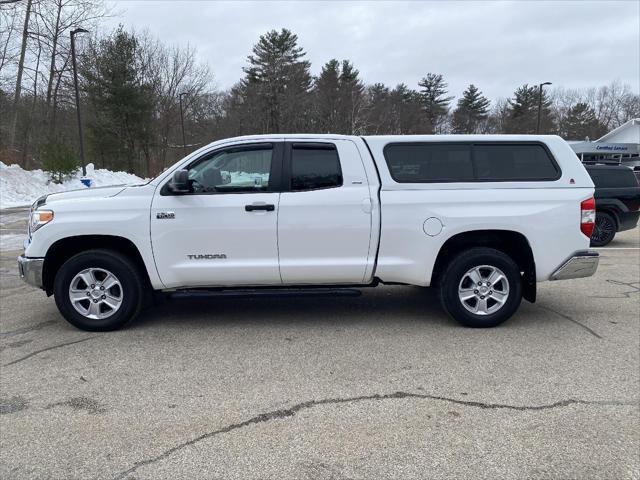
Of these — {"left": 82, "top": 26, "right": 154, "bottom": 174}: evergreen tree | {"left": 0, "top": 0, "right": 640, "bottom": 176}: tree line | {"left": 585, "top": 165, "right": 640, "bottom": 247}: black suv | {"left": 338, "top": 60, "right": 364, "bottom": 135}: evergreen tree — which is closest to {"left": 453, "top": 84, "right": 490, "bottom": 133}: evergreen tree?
{"left": 0, "top": 0, "right": 640, "bottom": 176}: tree line

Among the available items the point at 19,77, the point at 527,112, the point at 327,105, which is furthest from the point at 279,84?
the point at 527,112

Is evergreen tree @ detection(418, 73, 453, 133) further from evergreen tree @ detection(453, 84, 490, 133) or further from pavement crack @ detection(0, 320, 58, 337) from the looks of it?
pavement crack @ detection(0, 320, 58, 337)

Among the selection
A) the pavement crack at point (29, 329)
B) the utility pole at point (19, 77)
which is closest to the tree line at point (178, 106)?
the utility pole at point (19, 77)

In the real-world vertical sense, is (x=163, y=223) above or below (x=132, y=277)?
above

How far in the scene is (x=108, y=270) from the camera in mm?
4996

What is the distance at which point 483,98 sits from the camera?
7250 cm

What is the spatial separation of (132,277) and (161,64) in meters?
46.9

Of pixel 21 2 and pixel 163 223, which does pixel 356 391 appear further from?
pixel 21 2

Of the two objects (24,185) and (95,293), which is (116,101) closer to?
(24,185)

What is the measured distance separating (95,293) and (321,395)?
2696 millimetres

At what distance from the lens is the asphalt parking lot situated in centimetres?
288

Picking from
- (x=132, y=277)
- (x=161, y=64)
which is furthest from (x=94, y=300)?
(x=161, y=64)

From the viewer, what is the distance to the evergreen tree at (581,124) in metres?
70.6

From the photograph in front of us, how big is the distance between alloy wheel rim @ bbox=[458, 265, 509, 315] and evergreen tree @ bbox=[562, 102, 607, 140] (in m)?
73.9
